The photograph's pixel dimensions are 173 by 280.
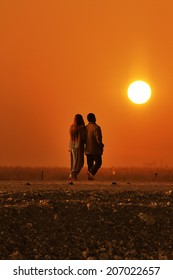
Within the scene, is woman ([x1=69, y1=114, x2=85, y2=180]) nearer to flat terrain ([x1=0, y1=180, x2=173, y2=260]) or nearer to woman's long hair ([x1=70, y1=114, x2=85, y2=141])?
woman's long hair ([x1=70, y1=114, x2=85, y2=141])

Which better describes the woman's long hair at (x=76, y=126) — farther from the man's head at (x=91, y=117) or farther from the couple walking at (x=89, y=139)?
the man's head at (x=91, y=117)

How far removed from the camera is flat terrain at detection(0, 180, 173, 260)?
67.9 ft

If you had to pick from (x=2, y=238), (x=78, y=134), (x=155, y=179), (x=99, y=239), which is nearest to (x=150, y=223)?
(x=99, y=239)

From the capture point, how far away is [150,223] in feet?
72.6

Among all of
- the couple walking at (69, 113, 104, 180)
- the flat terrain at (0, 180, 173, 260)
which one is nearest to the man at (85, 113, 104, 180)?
the couple walking at (69, 113, 104, 180)

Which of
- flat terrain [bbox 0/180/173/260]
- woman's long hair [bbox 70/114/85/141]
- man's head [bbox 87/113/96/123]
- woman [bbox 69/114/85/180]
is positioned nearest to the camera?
flat terrain [bbox 0/180/173/260]

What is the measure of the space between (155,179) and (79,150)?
3328mm

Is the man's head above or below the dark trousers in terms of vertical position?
above

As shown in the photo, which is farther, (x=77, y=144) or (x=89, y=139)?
(x=77, y=144)

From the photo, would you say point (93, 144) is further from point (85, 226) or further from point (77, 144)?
point (85, 226)

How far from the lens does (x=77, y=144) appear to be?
3362cm

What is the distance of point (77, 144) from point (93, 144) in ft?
2.93

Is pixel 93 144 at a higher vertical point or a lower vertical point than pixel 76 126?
lower

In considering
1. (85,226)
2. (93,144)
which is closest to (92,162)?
(93,144)
